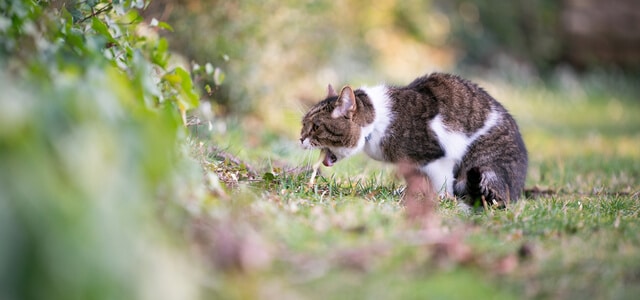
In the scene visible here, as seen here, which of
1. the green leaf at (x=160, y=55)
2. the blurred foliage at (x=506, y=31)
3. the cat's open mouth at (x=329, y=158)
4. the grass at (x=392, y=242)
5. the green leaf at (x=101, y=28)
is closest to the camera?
the grass at (x=392, y=242)

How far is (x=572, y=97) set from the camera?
10.6 meters

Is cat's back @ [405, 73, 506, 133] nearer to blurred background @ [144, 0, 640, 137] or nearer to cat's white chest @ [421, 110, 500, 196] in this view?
cat's white chest @ [421, 110, 500, 196]

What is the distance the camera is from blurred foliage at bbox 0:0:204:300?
180 centimetres

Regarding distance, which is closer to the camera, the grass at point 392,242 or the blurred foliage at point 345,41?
the grass at point 392,242

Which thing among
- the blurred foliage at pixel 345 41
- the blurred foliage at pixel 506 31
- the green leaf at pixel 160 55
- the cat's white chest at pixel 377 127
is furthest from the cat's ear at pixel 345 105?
the blurred foliage at pixel 506 31

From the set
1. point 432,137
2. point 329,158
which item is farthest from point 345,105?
point 432,137

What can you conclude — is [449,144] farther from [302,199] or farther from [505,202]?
A: [302,199]

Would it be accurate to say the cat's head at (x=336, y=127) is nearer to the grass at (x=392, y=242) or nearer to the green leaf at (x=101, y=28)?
the grass at (x=392, y=242)

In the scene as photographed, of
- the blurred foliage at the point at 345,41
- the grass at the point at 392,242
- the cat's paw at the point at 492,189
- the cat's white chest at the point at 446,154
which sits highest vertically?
the blurred foliage at the point at 345,41

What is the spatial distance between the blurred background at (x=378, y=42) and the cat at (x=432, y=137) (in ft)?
6.26

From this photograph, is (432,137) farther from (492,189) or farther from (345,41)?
(345,41)

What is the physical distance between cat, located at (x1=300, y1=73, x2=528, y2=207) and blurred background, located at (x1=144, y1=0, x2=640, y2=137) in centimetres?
191

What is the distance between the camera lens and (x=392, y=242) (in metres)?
2.59

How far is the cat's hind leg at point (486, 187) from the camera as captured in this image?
392cm
